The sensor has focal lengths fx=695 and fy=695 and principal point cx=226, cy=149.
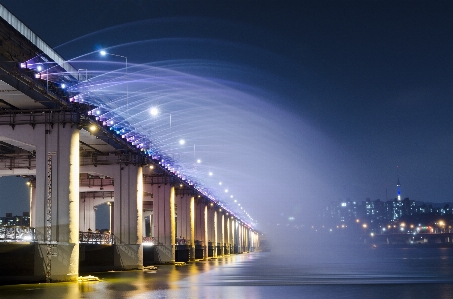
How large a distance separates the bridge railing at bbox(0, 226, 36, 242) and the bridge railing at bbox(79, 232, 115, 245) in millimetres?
15065

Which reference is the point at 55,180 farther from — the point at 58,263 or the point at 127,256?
the point at 127,256

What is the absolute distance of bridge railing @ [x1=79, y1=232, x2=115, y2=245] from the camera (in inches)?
2314

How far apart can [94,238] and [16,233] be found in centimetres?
2028

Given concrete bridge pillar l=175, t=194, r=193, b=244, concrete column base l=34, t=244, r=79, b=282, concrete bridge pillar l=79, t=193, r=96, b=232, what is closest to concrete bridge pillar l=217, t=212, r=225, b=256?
concrete bridge pillar l=175, t=194, r=193, b=244

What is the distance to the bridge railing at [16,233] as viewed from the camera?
40.9 metres

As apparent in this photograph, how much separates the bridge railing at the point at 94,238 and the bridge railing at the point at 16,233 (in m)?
15.1

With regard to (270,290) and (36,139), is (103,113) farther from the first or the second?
(270,290)

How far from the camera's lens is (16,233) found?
41406 millimetres

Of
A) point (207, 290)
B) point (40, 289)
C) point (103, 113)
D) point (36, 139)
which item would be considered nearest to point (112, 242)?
point (103, 113)

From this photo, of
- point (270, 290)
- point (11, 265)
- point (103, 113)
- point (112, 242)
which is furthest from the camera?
point (112, 242)

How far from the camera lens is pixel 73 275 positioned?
137 ft

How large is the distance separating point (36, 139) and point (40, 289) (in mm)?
12003

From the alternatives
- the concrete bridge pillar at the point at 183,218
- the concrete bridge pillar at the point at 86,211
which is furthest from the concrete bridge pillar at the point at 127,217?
the concrete bridge pillar at the point at 86,211

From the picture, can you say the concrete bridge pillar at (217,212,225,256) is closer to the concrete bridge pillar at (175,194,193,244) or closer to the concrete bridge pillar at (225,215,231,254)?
the concrete bridge pillar at (225,215,231,254)
